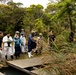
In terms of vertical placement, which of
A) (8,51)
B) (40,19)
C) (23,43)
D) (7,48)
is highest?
(40,19)

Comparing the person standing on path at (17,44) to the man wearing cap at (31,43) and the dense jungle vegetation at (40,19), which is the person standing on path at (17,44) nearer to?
the man wearing cap at (31,43)

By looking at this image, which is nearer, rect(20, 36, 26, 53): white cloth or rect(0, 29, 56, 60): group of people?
rect(0, 29, 56, 60): group of people

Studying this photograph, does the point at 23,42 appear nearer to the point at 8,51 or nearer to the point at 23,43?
the point at 23,43

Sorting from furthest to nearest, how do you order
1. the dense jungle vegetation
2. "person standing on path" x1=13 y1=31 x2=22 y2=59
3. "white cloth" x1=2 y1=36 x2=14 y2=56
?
the dense jungle vegetation < "person standing on path" x1=13 y1=31 x2=22 y2=59 < "white cloth" x1=2 y1=36 x2=14 y2=56

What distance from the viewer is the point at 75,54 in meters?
4.38

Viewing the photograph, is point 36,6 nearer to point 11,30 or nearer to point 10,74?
point 11,30

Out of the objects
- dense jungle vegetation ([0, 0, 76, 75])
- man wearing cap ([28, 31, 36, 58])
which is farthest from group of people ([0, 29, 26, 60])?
dense jungle vegetation ([0, 0, 76, 75])

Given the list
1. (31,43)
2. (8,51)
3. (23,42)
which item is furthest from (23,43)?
(8,51)

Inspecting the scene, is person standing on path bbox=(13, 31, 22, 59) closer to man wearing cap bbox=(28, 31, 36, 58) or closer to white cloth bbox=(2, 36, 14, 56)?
white cloth bbox=(2, 36, 14, 56)

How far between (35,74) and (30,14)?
315 inches

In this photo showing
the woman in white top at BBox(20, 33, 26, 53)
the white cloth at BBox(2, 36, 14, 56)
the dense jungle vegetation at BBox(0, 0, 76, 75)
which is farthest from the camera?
the dense jungle vegetation at BBox(0, 0, 76, 75)

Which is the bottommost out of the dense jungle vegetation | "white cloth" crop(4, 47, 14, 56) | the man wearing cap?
"white cloth" crop(4, 47, 14, 56)

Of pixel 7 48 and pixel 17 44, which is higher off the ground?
pixel 17 44

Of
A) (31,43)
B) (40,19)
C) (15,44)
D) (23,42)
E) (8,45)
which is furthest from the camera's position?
(40,19)
